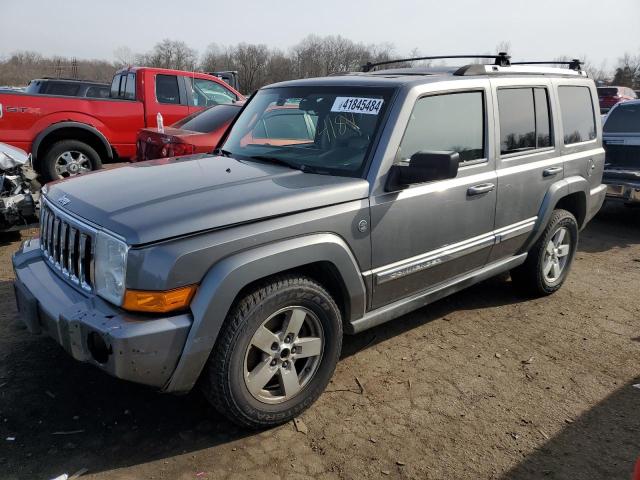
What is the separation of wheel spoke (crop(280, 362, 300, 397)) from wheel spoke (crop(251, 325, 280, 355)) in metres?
0.17

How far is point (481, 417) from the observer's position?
3.06 metres

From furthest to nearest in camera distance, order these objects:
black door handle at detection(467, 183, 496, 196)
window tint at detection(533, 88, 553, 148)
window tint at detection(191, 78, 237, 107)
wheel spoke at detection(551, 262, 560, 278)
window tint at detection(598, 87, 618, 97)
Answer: window tint at detection(598, 87, 618, 97) < window tint at detection(191, 78, 237, 107) < wheel spoke at detection(551, 262, 560, 278) < window tint at detection(533, 88, 553, 148) < black door handle at detection(467, 183, 496, 196)

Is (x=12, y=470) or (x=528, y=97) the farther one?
(x=528, y=97)

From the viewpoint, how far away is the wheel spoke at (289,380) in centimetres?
288

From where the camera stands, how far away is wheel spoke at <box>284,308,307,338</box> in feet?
9.29

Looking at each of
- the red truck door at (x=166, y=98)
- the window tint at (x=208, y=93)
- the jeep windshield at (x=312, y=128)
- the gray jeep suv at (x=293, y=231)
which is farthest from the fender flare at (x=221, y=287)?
the window tint at (x=208, y=93)

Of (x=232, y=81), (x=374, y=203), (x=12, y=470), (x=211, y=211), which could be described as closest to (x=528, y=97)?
(x=374, y=203)

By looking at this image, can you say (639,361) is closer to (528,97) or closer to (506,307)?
(506,307)

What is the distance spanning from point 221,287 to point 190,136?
173 inches

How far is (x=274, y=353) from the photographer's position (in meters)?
2.81

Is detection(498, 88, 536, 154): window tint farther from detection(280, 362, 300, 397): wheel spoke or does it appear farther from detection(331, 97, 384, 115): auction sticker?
detection(280, 362, 300, 397): wheel spoke

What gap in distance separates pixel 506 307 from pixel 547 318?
1.13ft

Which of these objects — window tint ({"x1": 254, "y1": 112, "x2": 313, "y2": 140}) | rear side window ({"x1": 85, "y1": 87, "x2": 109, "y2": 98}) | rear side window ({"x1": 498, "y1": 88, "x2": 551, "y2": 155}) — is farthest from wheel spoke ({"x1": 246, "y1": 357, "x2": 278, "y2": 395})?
rear side window ({"x1": 85, "y1": 87, "x2": 109, "y2": 98})

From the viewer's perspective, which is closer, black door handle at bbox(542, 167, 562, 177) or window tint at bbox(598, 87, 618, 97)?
black door handle at bbox(542, 167, 562, 177)
